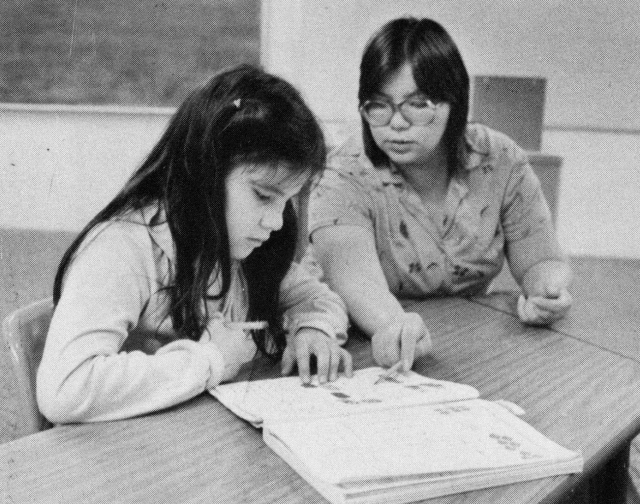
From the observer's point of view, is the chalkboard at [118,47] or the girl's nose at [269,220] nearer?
the girl's nose at [269,220]

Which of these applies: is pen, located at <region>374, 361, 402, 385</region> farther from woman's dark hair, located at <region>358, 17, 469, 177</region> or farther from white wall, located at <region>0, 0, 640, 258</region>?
white wall, located at <region>0, 0, 640, 258</region>

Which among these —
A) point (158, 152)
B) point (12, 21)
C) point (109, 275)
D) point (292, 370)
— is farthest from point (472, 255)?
point (12, 21)

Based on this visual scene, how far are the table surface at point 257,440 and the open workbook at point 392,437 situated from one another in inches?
0.7

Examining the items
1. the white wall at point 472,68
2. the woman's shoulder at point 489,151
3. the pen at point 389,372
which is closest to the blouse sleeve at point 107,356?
the pen at point 389,372

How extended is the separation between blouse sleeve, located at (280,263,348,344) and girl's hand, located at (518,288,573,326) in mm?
377

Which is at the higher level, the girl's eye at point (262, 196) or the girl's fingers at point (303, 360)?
the girl's eye at point (262, 196)

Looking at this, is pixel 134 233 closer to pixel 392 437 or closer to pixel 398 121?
pixel 392 437

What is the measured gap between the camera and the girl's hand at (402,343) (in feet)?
3.80

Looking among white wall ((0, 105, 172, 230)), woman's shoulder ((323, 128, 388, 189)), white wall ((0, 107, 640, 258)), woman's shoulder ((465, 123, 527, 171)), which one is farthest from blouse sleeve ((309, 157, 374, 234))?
white wall ((0, 105, 172, 230))

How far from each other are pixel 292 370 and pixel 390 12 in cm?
335

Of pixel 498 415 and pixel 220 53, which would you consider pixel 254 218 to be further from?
pixel 220 53

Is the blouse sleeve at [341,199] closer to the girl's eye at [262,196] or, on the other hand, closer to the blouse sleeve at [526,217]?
the blouse sleeve at [526,217]

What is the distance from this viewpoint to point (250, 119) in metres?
1.11

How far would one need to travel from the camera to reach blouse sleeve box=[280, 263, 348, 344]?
125 centimetres
